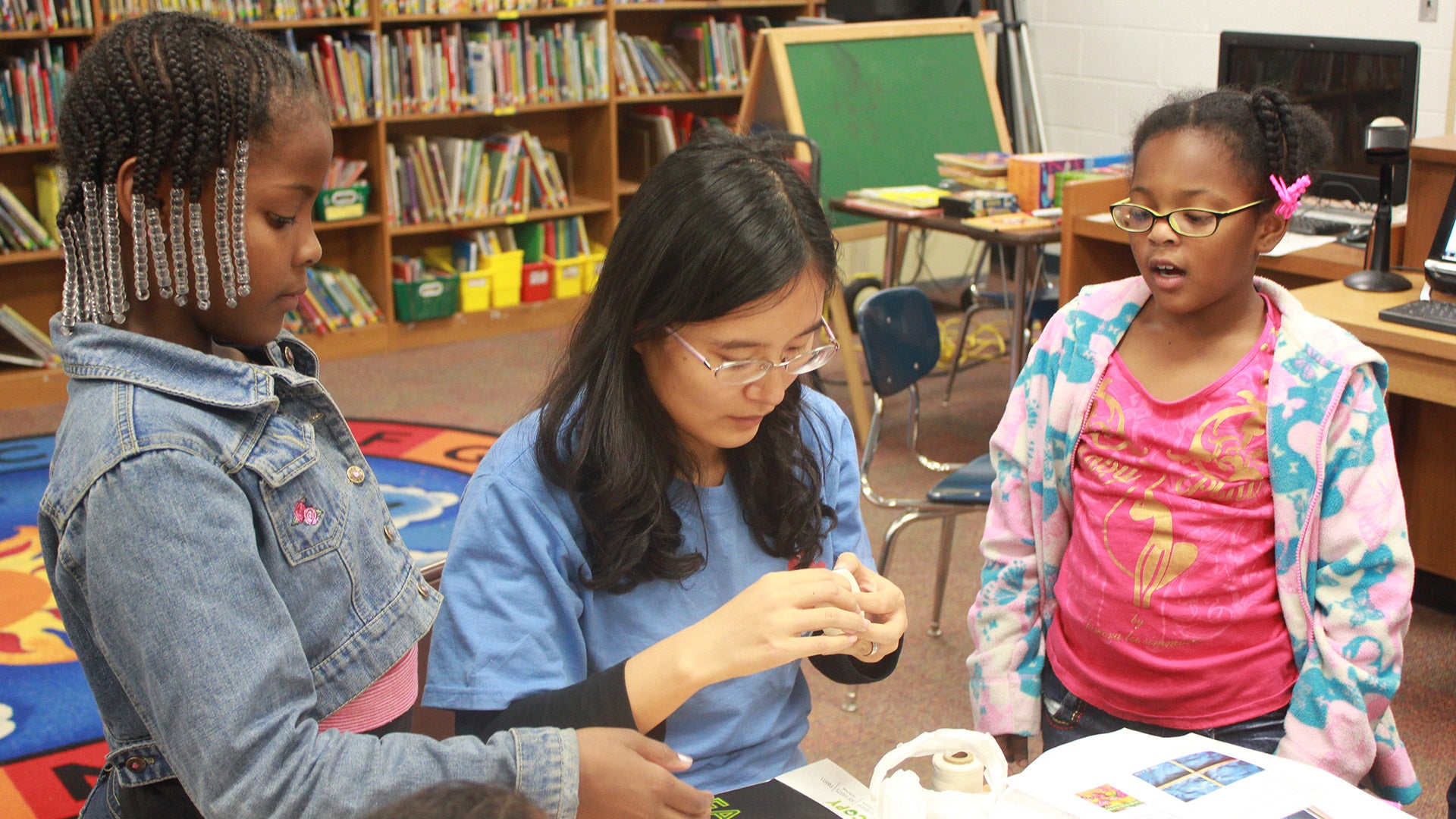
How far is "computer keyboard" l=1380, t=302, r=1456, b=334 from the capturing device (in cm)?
217

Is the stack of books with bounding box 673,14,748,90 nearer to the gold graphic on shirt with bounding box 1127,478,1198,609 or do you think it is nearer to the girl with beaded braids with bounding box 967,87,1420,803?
the girl with beaded braids with bounding box 967,87,1420,803

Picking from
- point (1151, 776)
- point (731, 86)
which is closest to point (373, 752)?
point (1151, 776)

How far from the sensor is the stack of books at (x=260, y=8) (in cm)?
421

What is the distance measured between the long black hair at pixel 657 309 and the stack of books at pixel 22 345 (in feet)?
12.2

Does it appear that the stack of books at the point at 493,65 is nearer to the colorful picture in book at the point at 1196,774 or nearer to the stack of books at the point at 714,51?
the stack of books at the point at 714,51

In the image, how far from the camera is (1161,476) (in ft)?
4.94

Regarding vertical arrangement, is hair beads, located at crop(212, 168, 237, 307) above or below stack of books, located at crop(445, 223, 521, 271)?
above

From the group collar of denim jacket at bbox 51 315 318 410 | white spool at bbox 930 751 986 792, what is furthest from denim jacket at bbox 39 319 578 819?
white spool at bbox 930 751 986 792

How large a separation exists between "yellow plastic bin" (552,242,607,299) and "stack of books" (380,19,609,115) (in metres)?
0.67

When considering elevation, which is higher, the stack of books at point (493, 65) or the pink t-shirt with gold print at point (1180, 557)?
the stack of books at point (493, 65)

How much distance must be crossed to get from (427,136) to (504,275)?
2.15 ft

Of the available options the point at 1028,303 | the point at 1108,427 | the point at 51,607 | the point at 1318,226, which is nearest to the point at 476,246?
the point at 1028,303

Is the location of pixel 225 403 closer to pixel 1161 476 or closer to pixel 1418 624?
pixel 1161 476

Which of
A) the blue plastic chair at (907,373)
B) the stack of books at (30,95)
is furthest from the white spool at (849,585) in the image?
the stack of books at (30,95)
